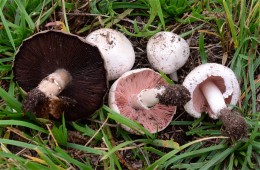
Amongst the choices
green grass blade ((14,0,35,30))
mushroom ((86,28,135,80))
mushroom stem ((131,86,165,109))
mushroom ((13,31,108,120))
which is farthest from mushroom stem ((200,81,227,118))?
green grass blade ((14,0,35,30))

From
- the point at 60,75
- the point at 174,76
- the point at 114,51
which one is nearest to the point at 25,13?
the point at 60,75

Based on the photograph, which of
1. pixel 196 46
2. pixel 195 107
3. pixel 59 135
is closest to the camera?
pixel 59 135

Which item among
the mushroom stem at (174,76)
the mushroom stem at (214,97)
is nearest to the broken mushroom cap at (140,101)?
the mushroom stem at (174,76)

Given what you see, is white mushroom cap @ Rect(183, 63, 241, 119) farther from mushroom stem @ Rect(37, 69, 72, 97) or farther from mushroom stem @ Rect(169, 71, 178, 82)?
mushroom stem @ Rect(37, 69, 72, 97)

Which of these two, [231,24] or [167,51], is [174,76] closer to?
[167,51]

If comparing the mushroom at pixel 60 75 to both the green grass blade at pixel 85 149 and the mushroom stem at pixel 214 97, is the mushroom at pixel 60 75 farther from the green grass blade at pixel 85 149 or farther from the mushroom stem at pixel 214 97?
the mushroom stem at pixel 214 97

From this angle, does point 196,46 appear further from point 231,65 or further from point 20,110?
point 20,110

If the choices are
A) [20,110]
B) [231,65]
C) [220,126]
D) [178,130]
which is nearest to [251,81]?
[231,65]
